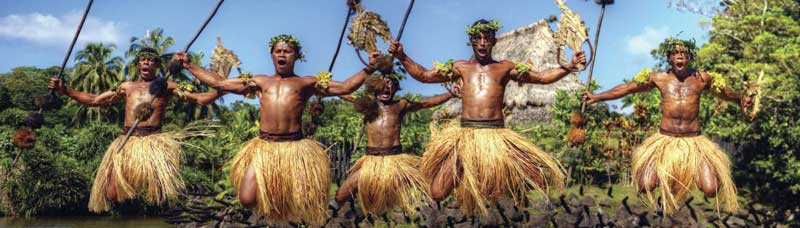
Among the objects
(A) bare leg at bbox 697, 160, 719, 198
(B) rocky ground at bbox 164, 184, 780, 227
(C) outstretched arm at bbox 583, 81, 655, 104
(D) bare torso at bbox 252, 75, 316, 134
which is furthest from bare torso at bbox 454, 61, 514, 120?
(B) rocky ground at bbox 164, 184, 780, 227

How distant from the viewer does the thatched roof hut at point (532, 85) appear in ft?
44.8

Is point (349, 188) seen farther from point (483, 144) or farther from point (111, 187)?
point (111, 187)

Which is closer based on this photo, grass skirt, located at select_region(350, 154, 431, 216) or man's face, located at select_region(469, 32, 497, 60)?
man's face, located at select_region(469, 32, 497, 60)

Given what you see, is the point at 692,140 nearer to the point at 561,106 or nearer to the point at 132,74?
the point at 561,106

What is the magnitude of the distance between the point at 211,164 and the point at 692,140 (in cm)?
825

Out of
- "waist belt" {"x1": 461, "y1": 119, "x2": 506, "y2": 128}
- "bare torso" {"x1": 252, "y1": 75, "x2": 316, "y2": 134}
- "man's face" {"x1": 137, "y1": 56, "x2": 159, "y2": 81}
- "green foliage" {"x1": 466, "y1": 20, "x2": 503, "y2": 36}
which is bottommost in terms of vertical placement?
"waist belt" {"x1": 461, "y1": 119, "x2": 506, "y2": 128}

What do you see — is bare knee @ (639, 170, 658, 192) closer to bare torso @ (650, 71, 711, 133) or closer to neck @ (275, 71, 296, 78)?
bare torso @ (650, 71, 711, 133)

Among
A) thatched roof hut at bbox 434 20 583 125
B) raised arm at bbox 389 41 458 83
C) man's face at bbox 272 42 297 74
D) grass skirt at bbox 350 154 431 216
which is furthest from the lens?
thatched roof hut at bbox 434 20 583 125

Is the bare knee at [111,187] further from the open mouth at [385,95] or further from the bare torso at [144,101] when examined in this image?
the open mouth at [385,95]

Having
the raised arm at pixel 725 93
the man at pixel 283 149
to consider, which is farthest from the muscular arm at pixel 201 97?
the raised arm at pixel 725 93

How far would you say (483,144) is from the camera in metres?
4.20

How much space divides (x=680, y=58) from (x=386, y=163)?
2.07 metres

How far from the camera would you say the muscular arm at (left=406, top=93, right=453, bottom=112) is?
4707 millimetres

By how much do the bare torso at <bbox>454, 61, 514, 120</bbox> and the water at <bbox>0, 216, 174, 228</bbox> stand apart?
7.06 meters
